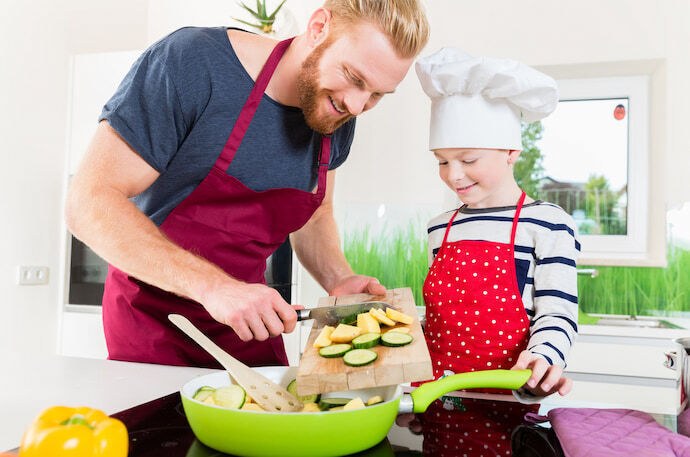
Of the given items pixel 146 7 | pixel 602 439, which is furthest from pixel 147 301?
pixel 146 7

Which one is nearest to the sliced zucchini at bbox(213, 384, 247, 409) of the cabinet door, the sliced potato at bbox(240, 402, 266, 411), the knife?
the sliced potato at bbox(240, 402, 266, 411)

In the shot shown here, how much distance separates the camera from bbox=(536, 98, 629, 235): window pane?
3.00 metres

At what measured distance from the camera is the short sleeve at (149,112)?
3.57ft

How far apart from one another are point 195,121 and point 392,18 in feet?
1.51

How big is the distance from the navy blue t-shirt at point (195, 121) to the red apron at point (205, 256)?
22 millimetres

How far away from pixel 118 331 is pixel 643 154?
2696 millimetres

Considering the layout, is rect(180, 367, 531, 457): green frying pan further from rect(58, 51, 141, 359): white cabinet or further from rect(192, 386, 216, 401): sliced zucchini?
rect(58, 51, 141, 359): white cabinet

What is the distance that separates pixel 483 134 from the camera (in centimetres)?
127

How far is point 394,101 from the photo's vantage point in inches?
118

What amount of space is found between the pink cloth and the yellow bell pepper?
19.3 inches

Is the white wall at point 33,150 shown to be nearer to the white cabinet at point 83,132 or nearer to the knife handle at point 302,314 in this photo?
the white cabinet at point 83,132

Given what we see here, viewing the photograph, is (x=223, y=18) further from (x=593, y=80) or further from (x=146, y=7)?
(x=593, y=80)

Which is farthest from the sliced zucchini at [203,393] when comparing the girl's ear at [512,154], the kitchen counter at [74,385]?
the girl's ear at [512,154]

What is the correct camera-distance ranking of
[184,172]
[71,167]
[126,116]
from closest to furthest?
[126,116], [184,172], [71,167]
